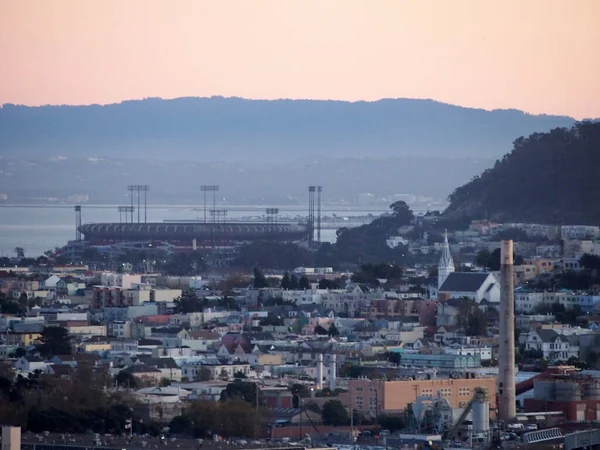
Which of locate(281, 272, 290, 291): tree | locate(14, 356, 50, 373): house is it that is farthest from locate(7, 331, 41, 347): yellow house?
locate(281, 272, 290, 291): tree

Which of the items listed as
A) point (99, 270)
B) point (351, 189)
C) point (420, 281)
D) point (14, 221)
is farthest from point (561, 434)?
point (351, 189)

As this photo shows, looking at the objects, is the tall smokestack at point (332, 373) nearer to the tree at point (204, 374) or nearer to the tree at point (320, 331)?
the tree at point (204, 374)

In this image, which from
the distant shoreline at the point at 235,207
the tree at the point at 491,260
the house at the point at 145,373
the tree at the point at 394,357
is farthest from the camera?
the distant shoreline at the point at 235,207

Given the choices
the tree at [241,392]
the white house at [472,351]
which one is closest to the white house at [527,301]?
the white house at [472,351]

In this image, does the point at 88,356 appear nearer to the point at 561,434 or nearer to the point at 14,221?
the point at 561,434

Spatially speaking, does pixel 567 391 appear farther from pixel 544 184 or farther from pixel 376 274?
pixel 544 184
